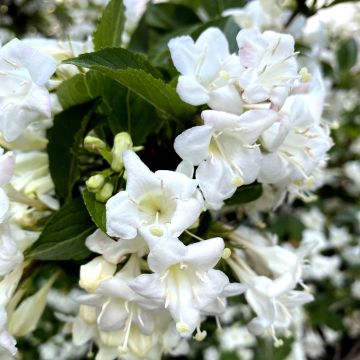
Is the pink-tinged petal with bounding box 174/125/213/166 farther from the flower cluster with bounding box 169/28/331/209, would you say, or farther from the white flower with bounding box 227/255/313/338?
the white flower with bounding box 227/255/313/338

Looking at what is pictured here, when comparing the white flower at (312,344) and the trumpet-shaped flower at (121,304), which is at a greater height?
the trumpet-shaped flower at (121,304)

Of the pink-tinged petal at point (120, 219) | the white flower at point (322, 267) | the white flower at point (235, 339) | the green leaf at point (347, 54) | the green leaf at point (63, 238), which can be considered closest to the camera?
the pink-tinged petal at point (120, 219)

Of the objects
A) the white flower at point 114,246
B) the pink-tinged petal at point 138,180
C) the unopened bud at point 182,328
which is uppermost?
the pink-tinged petal at point 138,180

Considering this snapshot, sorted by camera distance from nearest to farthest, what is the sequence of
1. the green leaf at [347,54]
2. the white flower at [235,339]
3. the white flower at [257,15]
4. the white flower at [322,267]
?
the white flower at [257,15] → the green leaf at [347,54] → the white flower at [235,339] → the white flower at [322,267]

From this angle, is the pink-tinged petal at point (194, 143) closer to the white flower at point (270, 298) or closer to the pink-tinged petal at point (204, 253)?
the pink-tinged petal at point (204, 253)

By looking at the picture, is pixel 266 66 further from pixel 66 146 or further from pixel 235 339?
pixel 235 339

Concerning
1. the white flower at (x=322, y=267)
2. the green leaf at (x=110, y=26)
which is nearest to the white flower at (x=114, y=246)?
the green leaf at (x=110, y=26)

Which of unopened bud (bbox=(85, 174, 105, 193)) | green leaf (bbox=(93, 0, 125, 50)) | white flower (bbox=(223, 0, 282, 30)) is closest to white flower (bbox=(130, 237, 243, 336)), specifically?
unopened bud (bbox=(85, 174, 105, 193))

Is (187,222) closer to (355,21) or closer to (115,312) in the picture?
(115,312)
